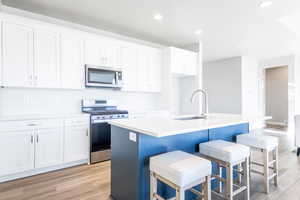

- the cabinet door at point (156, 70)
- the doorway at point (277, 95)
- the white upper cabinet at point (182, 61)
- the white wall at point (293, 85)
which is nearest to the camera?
the white upper cabinet at point (182, 61)

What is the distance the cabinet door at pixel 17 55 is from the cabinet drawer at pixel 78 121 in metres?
0.87

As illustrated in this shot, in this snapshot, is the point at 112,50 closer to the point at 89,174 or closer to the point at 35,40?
the point at 35,40

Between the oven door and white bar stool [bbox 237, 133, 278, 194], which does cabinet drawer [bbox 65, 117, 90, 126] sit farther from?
white bar stool [bbox 237, 133, 278, 194]

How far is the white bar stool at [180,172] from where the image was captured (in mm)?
1318

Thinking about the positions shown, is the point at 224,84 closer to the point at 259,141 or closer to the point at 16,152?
the point at 259,141

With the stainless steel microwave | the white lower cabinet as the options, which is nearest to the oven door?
the white lower cabinet

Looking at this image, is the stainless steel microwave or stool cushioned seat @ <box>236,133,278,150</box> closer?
stool cushioned seat @ <box>236,133,278,150</box>

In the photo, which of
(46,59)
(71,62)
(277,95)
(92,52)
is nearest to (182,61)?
(92,52)

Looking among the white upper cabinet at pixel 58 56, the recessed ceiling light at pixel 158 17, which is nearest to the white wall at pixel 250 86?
the white upper cabinet at pixel 58 56

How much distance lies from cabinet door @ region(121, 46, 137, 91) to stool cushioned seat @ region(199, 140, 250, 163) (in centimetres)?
247

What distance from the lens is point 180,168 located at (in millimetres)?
1342

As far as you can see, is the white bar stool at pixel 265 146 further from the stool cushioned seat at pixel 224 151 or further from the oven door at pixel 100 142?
the oven door at pixel 100 142

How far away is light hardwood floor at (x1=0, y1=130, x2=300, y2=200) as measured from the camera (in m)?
2.10

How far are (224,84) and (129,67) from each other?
4.22 meters
